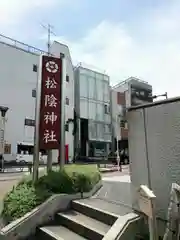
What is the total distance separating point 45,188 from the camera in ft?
22.0

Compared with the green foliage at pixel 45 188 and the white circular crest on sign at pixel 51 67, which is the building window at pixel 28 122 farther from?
the green foliage at pixel 45 188

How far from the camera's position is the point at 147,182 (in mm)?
4422

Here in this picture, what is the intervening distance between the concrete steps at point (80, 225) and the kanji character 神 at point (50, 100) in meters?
2.79

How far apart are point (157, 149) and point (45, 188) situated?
3528 mm

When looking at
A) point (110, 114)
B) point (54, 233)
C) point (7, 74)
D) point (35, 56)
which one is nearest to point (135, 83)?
point (110, 114)

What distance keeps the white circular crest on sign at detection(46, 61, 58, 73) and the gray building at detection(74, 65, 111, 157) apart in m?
32.9

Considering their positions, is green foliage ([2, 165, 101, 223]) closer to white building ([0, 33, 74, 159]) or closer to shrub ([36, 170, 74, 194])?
shrub ([36, 170, 74, 194])

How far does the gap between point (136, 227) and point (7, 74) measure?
32706 mm

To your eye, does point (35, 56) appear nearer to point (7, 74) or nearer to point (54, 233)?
point (7, 74)

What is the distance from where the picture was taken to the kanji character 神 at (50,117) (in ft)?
24.3

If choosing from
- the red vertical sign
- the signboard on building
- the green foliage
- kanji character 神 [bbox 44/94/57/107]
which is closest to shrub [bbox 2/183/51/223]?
the green foliage

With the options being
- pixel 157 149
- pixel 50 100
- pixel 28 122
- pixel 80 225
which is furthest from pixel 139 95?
pixel 157 149

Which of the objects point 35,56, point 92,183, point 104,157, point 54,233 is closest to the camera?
point 54,233

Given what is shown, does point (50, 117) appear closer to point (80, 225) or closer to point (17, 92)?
point (80, 225)
